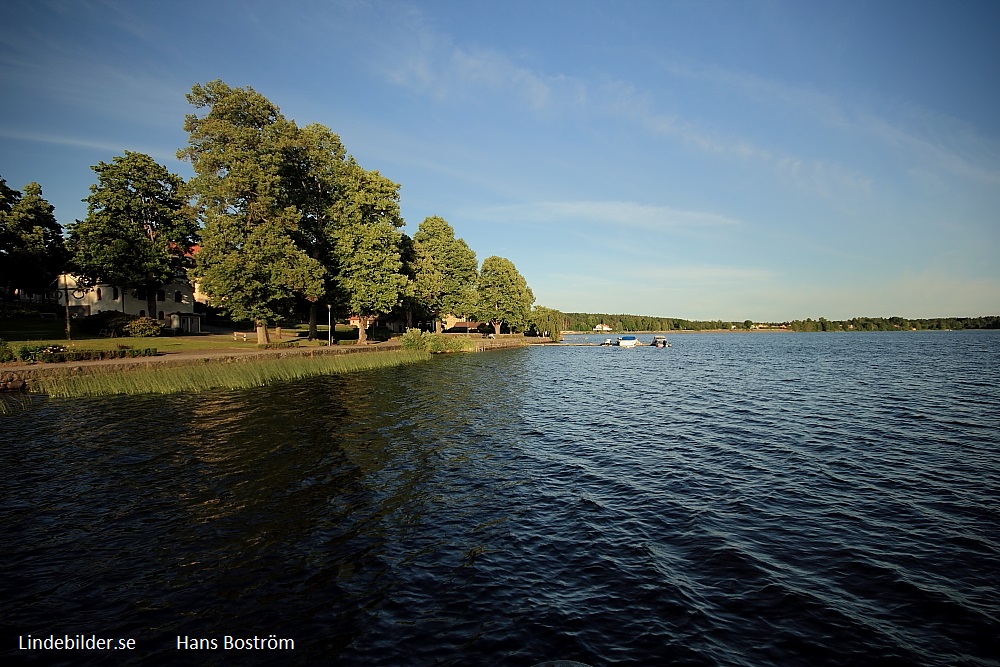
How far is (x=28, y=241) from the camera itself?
6481 centimetres

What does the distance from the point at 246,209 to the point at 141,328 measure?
1814 cm

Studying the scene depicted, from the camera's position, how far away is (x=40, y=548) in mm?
10484

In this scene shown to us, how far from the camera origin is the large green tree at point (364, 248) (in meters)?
61.6

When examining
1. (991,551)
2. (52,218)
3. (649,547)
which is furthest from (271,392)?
(52,218)

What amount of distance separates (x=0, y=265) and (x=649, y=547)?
8833cm

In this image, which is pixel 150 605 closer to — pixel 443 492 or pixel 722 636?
pixel 443 492

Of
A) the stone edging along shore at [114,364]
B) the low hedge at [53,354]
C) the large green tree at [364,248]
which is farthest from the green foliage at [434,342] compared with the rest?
the low hedge at [53,354]

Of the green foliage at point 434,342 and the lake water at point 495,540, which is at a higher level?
the green foliage at point 434,342

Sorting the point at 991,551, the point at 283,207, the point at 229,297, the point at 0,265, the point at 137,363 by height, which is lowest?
the point at 991,551

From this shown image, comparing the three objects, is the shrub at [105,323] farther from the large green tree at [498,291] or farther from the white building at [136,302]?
the large green tree at [498,291]

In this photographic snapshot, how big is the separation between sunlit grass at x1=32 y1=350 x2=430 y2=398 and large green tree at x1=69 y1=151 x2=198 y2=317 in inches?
1129

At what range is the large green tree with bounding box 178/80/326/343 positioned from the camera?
50.1 metres

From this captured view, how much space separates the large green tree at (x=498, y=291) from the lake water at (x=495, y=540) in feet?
277

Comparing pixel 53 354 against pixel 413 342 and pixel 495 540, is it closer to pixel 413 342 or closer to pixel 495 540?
pixel 495 540
